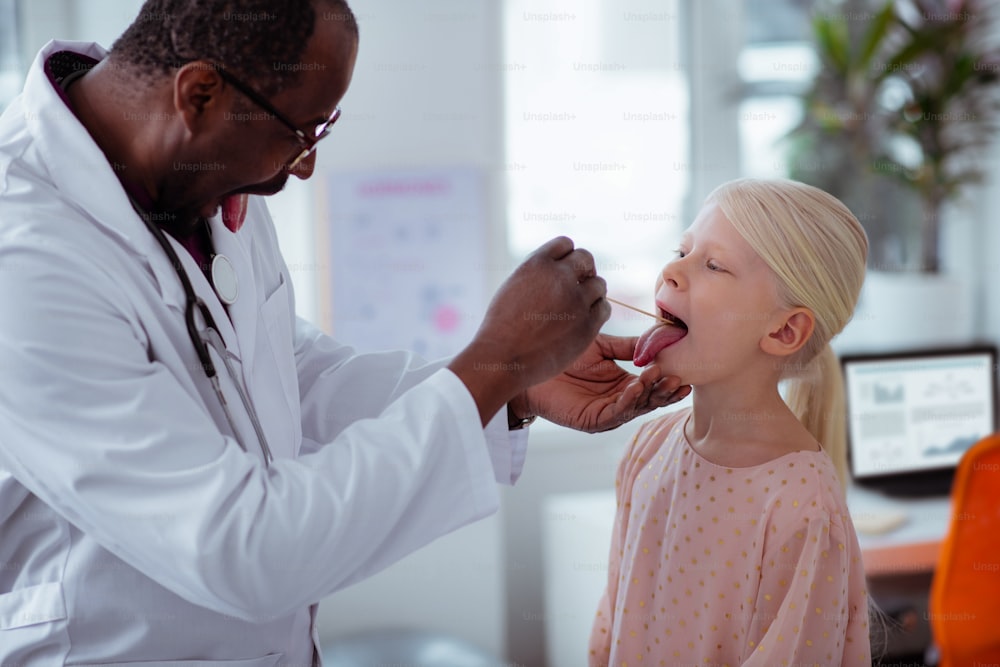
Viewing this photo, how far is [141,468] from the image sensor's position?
0.93 metres

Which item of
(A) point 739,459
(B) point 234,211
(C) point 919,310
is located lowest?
(C) point 919,310

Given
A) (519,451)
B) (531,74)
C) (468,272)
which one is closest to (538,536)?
(468,272)

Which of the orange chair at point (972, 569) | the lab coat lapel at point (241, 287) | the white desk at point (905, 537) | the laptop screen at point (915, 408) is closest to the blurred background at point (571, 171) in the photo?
the laptop screen at point (915, 408)

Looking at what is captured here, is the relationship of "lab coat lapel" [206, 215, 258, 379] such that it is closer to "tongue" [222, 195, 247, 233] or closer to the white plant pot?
"tongue" [222, 195, 247, 233]

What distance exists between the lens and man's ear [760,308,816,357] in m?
1.33

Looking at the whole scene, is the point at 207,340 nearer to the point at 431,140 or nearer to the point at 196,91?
the point at 196,91

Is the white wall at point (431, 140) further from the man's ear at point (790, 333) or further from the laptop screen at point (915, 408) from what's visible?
the man's ear at point (790, 333)

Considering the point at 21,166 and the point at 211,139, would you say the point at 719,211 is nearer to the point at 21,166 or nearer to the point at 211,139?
the point at 211,139

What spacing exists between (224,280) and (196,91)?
0.29 meters

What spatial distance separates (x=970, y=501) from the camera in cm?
180

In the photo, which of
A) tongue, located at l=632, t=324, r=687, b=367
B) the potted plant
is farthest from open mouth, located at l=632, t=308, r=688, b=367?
the potted plant

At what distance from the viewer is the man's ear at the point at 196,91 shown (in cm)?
104

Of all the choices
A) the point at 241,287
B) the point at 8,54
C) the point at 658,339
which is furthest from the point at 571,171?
the point at 241,287

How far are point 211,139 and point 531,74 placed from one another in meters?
2.18
